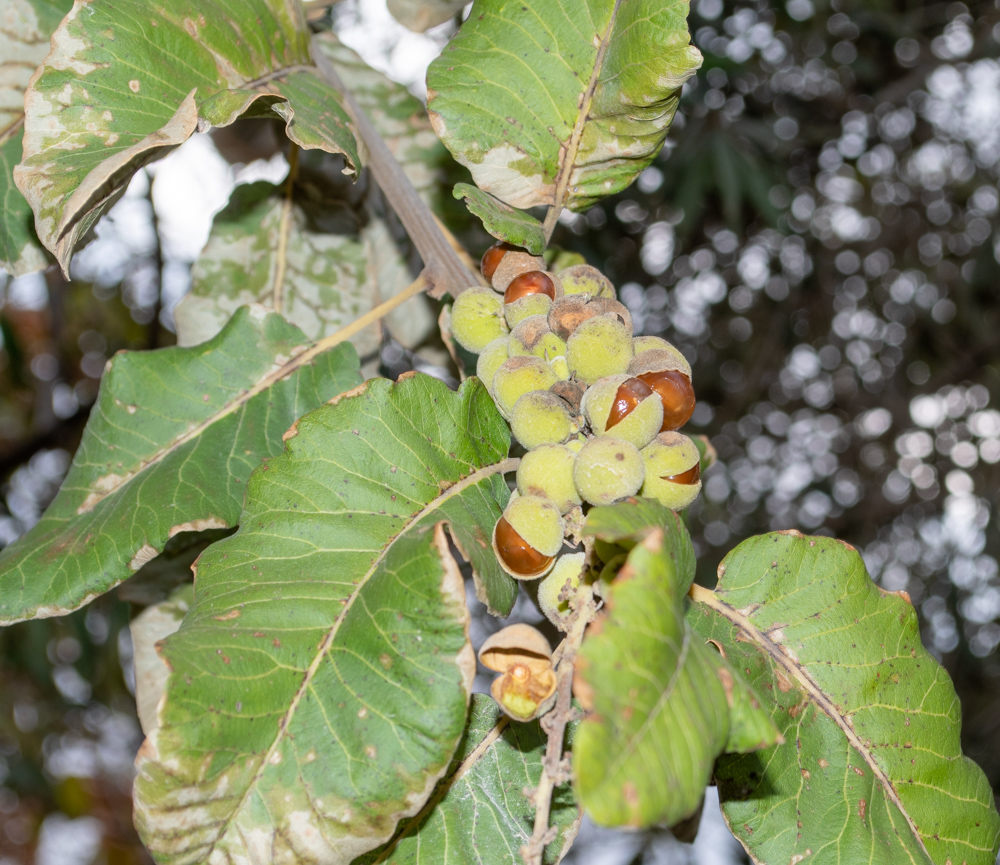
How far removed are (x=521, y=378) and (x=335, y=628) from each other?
0.30 m

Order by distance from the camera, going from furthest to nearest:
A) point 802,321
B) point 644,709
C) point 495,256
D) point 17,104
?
point 802,321 < point 17,104 < point 495,256 < point 644,709

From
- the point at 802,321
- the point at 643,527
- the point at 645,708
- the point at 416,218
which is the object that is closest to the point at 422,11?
the point at 416,218

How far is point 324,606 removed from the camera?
76cm

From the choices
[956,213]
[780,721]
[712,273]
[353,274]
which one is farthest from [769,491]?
[780,721]

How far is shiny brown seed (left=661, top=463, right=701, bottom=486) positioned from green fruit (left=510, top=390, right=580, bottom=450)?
0.11m

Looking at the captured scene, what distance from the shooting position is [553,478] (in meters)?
0.77

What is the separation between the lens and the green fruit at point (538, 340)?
847 millimetres

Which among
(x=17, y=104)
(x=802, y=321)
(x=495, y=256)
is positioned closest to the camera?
(x=495, y=256)

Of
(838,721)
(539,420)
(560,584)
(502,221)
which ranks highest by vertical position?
(502,221)

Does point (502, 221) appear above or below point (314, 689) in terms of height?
above

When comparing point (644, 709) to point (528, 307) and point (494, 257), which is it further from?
point (494, 257)

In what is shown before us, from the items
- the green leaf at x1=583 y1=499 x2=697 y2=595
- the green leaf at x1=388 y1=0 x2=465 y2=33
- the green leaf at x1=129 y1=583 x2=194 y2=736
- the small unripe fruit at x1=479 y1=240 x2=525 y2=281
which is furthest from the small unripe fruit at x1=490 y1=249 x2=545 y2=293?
the green leaf at x1=388 y1=0 x2=465 y2=33

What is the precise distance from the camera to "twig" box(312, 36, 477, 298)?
40.8 inches

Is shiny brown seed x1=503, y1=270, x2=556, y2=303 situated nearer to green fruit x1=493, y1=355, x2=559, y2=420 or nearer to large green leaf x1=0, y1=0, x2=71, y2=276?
green fruit x1=493, y1=355, x2=559, y2=420
